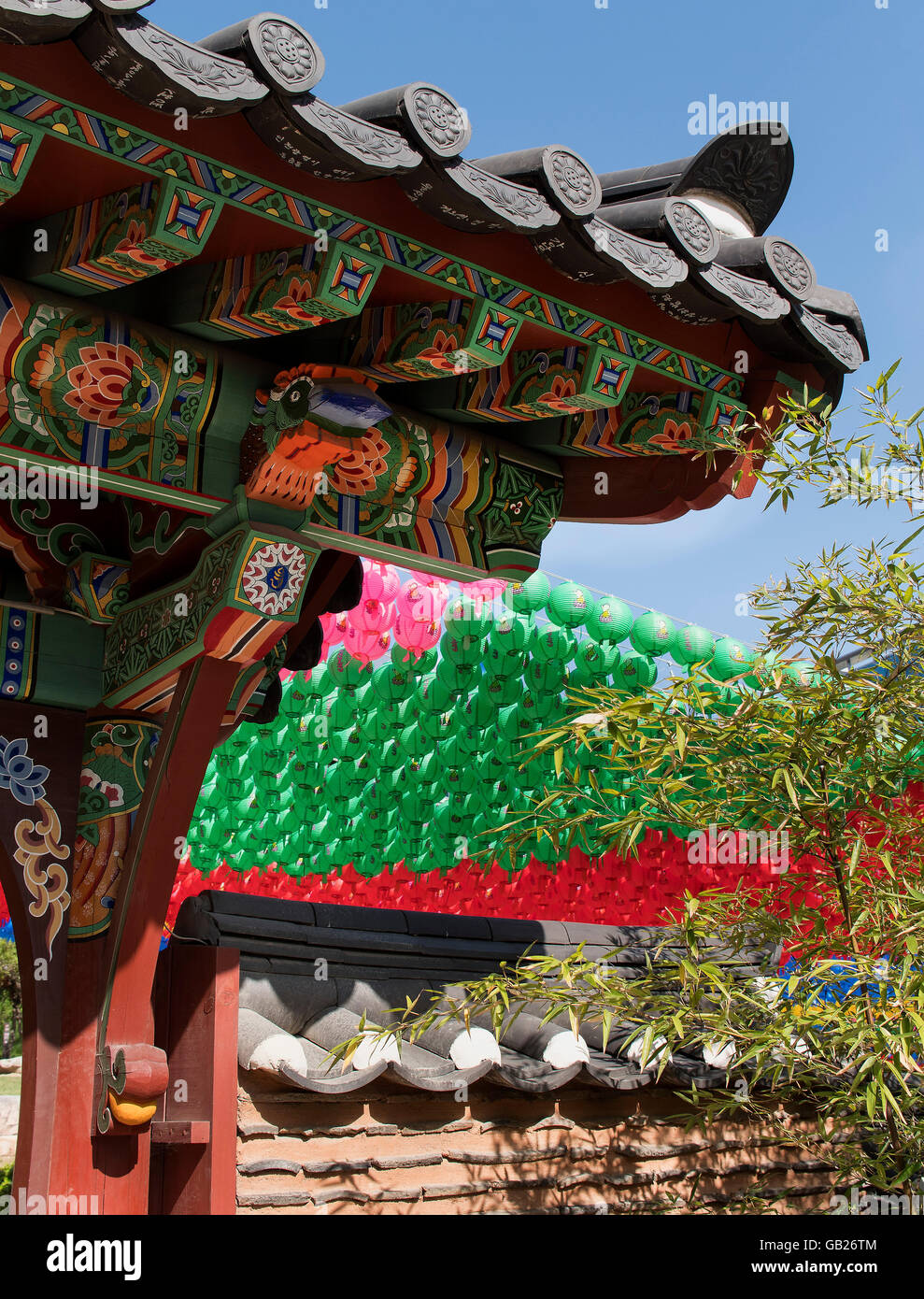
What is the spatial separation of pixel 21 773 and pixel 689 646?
18.0ft

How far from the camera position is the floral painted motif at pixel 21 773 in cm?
314

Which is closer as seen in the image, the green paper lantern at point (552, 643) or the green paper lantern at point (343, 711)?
the green paper lantern at point (552, 643)

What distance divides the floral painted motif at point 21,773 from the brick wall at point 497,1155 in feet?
2.93

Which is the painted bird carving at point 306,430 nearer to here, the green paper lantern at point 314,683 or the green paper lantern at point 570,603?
the green paper lantern at point 570,603

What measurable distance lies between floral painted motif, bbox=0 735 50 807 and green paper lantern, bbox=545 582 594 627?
489 cm

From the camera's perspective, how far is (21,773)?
3.17 metres

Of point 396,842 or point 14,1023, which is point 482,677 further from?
point 14,1023

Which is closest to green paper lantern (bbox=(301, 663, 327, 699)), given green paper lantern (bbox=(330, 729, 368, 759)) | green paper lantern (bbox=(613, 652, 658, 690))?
green paper lantern (bbox=(330, 729, 368, 759))

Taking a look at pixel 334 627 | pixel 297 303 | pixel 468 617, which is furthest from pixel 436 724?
pixel 297 303

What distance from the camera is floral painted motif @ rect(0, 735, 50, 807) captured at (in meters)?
3.14

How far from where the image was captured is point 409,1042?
3.49 m

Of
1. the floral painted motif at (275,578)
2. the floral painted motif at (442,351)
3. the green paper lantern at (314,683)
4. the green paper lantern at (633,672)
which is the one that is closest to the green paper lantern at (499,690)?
the green paper lantern at (633,672)

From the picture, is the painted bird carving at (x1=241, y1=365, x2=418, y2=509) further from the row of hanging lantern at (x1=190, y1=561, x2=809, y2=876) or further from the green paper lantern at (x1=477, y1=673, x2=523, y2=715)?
the green paper lantern at (x1=477, y1=673, x2=523, y2=715)
